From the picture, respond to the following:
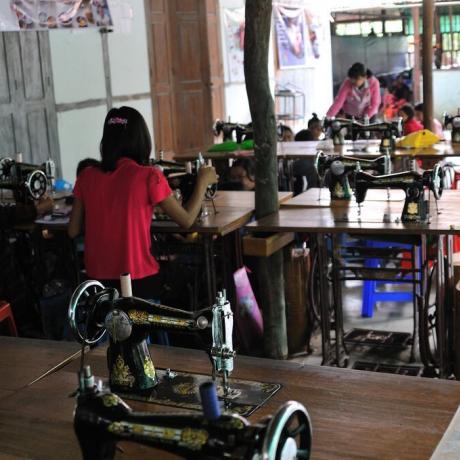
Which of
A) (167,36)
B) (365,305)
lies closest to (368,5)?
(167,36)

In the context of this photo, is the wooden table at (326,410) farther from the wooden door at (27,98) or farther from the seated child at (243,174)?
the wooden door at (27,98)

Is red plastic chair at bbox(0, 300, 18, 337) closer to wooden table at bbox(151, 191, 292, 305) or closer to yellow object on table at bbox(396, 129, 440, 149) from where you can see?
wooden table at bbox(151, 191, 292, 305)

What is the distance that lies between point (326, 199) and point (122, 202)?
1299 mm

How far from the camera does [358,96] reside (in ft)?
25.5

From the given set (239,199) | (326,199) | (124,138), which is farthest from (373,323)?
(124,138)

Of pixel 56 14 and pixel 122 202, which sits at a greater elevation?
pixel 56 14

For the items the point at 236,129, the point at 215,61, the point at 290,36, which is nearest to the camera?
the point at 236,129

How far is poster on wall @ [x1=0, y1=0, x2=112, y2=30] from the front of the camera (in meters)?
6.22

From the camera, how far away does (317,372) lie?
2.08 meters

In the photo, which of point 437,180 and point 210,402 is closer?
point 210,402

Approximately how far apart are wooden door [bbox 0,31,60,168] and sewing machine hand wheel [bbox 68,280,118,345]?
4448mm

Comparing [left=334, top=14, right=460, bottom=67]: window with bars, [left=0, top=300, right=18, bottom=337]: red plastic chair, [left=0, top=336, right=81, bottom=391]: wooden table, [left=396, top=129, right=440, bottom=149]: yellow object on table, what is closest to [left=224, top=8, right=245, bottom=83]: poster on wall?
[left=396, top=129, right=440, bottom=149]: yellow object on table

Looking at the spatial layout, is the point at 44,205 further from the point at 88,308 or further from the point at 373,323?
the point at 88,308

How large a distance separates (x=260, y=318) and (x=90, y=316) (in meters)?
2.22
